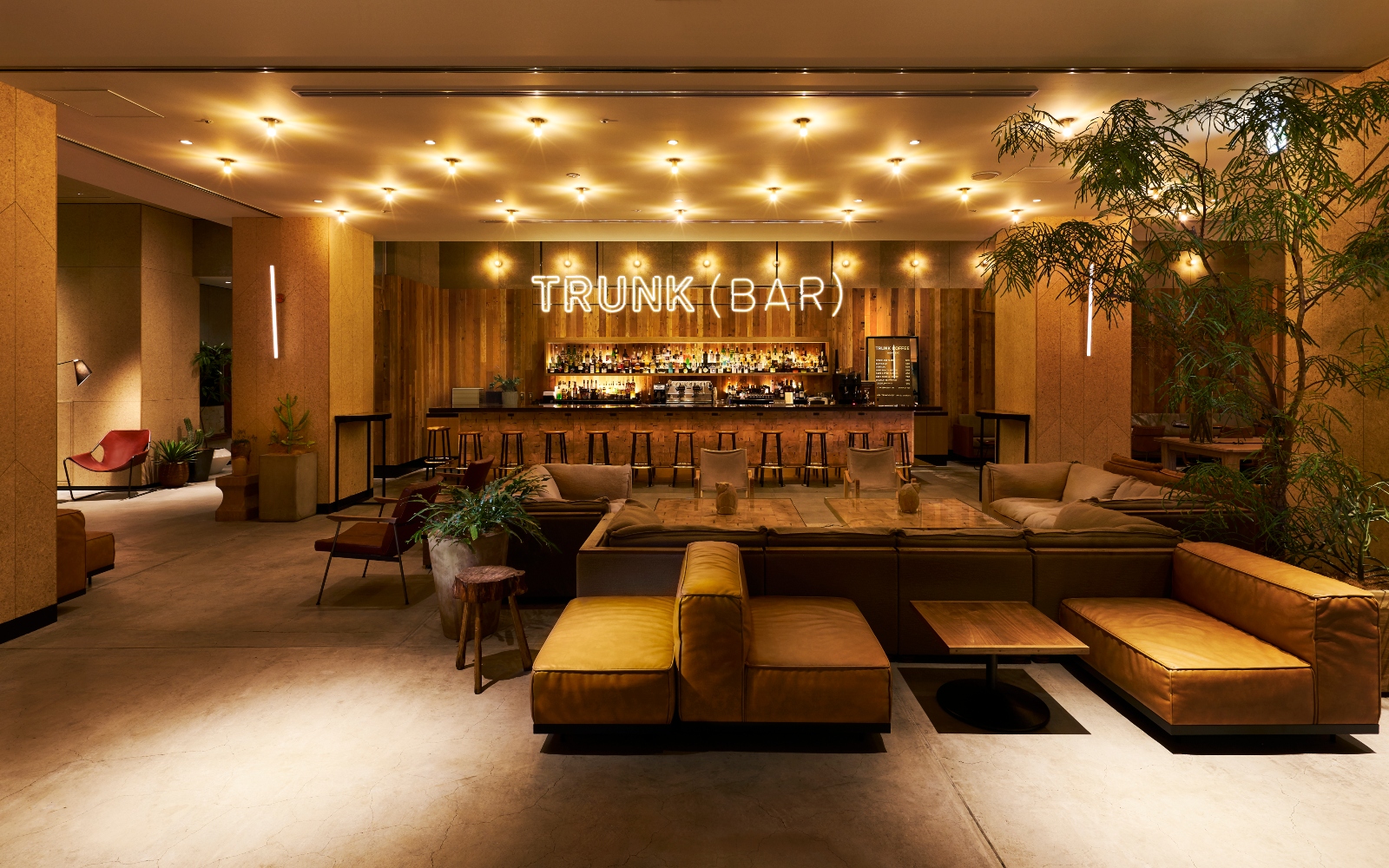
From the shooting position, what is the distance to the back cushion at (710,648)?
2.93 metres

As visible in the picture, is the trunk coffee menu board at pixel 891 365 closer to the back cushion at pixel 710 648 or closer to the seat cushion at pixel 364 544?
the seat cushion at pixel 364 544

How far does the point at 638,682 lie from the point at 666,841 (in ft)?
2.10

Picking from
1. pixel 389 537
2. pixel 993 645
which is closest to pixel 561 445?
pixel 389 537

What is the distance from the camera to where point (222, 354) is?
40.5 ft

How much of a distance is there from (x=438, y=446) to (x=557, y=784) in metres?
11.0

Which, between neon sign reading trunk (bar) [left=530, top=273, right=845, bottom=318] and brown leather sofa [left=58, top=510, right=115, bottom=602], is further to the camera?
neon sign reading trunk (bar) [left=530, top=273, right=845, bottom=318]

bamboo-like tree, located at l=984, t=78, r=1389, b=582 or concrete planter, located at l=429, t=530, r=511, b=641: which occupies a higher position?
bamboo-like tree, located at l=984, t=78, r=1389, b=582

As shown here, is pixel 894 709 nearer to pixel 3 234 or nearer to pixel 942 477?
pixel 3 234

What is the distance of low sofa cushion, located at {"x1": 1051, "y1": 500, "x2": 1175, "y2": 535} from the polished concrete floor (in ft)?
3.01

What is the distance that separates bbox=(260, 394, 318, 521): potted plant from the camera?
27.1ft

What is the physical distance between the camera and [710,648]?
2.95 m

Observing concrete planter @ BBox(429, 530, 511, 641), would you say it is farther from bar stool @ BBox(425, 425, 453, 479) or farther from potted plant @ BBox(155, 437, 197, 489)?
potted plant @ BBox(155, 437, 197, 489)

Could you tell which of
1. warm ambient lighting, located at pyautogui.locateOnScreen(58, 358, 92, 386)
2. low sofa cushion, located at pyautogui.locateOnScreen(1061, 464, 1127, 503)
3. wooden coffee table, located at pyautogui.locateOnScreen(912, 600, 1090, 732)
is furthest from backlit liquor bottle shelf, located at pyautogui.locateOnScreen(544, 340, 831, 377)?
wooden coffee table, located at pyautogui.locateOnScreen(912, 600, 1090, 732)

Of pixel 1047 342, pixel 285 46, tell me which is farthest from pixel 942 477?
pixel 285 46
